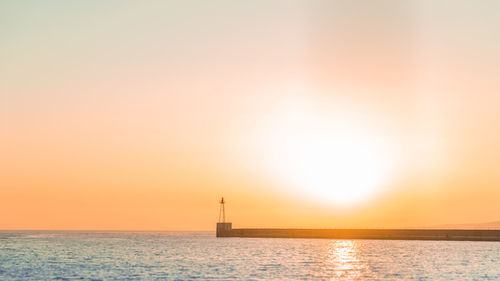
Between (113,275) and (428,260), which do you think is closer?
(113,275)

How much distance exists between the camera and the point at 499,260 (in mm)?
76188

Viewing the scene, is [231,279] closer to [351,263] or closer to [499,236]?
[351,263]

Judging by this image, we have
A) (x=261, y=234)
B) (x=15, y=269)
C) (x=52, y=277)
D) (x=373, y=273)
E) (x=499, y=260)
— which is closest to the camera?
(x=52, y=277)

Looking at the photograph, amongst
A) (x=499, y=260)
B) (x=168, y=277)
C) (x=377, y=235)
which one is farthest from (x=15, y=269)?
(x=377, y=235)

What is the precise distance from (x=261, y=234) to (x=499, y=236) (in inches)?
2620

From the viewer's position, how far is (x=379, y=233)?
491 feet

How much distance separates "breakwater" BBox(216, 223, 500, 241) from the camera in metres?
124

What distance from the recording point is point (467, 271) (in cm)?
6200

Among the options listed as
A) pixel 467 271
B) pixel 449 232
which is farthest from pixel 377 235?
pixel 467 271

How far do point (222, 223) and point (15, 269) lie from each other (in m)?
103

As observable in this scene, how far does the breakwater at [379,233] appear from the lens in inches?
4891

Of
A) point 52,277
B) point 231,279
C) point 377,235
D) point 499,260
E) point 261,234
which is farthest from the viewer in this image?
point 261,234

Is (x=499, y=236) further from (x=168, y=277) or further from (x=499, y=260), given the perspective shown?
(x=168, y=277)

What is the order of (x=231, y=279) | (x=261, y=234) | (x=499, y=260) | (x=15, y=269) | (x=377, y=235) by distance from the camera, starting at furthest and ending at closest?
(x=261, y=234) < (x=377, y=235) < (x=499, y=260) < (x=15, y=269) < (x=231, y=279)
